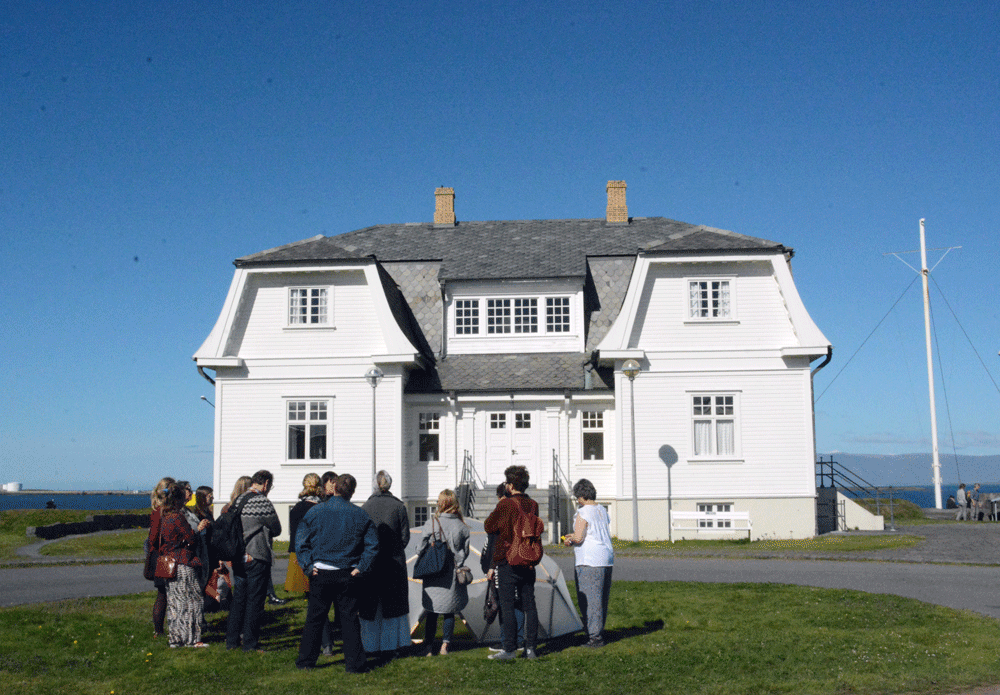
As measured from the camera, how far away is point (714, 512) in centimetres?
2300

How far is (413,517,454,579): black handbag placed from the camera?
358 inches

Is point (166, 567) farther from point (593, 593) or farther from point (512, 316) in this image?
point (512, 316)

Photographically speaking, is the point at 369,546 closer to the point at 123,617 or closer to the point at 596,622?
the point at 596,622

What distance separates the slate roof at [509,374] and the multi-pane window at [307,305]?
2.88 metres

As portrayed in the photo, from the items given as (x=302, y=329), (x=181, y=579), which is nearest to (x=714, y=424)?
(x=302, y=329)

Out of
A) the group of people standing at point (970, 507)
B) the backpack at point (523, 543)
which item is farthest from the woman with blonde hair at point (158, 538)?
the group of people standing at point (970, 507)

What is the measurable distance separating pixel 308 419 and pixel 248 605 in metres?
14.8

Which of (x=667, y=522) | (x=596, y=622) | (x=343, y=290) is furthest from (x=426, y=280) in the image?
(x=596, y=622)

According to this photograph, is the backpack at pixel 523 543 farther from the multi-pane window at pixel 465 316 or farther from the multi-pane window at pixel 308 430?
the multi-pane window at pixel 465 316

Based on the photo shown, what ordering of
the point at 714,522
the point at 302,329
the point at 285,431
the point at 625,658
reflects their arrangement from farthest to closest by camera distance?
the point at 302,329 < the point at 285,431 < the point at 714,522 < the point at 625,658

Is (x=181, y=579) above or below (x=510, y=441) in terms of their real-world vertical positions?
below

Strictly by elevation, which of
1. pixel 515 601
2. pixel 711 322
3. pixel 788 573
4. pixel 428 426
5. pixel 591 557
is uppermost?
pixel 711 322

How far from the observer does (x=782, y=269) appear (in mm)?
23109

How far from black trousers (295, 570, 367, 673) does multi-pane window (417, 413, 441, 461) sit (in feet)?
52.3
